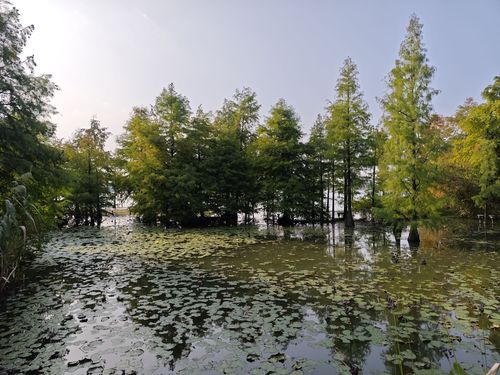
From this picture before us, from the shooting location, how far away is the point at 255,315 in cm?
654

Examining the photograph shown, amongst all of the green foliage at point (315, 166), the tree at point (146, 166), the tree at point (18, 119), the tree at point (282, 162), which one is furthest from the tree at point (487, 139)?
the tree at point (18, 119)

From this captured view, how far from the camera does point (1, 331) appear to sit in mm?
5840

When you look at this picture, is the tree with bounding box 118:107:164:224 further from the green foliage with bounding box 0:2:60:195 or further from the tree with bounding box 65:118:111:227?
the green foliage with bounding box 0:2:60:195

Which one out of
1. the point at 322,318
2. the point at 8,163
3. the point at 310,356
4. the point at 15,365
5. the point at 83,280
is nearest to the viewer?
the point at 15,365

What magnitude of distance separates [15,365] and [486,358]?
6963 millimetres

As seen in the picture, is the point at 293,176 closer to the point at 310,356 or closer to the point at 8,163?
the point at 8,163

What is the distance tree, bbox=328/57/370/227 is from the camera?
23281 millimetres

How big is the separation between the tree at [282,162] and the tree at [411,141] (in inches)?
419

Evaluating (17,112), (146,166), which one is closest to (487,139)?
(146,166)

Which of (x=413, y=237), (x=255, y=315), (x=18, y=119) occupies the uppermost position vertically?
(x=18, y=119)

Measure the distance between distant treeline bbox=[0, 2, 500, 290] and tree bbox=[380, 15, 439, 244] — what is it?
0.16 feet


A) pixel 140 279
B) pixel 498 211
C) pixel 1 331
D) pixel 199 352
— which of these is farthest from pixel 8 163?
pixel 498 211

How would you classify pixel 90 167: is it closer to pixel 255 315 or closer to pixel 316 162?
pixel 316 162

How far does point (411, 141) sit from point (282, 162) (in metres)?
11.8
